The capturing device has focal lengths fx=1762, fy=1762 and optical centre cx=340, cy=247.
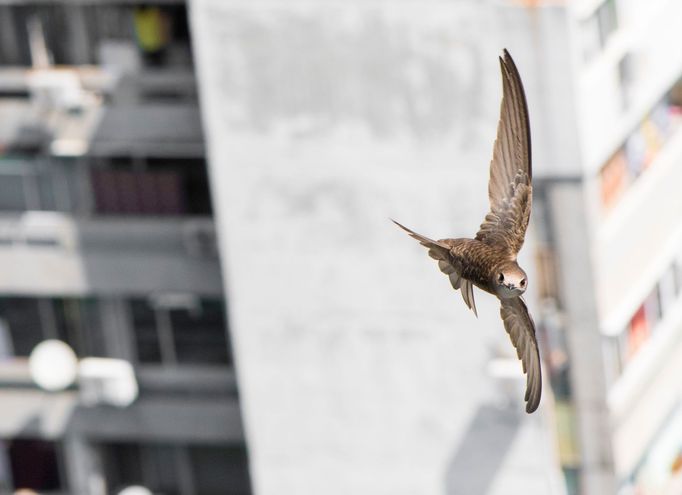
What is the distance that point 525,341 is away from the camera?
8500 mm

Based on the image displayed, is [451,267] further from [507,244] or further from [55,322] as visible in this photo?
[55,322]

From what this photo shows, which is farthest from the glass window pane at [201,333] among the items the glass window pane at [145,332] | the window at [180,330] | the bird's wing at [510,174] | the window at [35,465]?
the bird's wing at [510,174]

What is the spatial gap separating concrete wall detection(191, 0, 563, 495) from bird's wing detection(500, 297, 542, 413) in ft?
47.7

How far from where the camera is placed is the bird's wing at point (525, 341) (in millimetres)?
8094

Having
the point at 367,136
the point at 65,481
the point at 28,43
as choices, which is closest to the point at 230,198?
the point at 367,136

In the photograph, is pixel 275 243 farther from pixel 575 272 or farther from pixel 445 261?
pixel 445 261

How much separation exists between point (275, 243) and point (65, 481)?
8214mm

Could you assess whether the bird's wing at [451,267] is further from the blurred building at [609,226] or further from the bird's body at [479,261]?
the blurred building at [609,226]

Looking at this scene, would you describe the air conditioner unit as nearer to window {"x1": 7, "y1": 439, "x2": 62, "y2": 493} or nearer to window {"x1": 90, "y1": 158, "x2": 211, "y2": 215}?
window {"x1": 90, "y1": 158, "x2": 211, "y2": 215}

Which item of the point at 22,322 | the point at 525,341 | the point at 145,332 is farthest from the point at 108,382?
the point at 525,341

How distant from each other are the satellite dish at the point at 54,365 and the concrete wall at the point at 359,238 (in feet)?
11.9

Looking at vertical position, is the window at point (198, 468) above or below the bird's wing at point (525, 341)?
below

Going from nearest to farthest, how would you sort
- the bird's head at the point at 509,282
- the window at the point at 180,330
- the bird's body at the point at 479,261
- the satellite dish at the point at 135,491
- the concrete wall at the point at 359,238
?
the bird's head at the point at 509,282, the bird's body at the point at 479,261, the concrete wall at the point at 359,238, the window at the point at 180,330, the satellite dish at the point at 135,491

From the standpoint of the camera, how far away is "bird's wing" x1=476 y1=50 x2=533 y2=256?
872 centimetres
